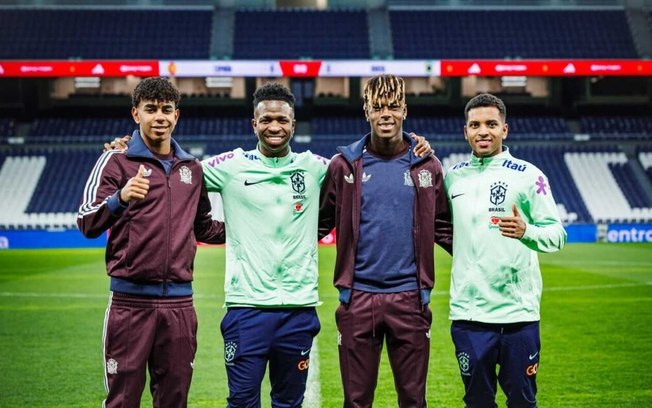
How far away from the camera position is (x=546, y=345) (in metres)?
9.20

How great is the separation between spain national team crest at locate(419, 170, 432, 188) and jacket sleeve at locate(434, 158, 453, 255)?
0.28ft

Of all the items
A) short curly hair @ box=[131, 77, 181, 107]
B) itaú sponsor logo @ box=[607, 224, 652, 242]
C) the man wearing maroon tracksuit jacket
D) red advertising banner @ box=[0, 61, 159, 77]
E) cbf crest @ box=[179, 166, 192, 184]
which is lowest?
the man wearing maroon tracksuit jacket

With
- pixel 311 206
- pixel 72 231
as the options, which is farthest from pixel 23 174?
pixel 311 206

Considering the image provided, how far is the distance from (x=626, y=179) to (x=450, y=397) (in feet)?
86.6

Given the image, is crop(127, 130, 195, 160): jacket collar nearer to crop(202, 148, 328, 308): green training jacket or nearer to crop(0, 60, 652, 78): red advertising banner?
crop(202, 148, 328, 308): green training jacket

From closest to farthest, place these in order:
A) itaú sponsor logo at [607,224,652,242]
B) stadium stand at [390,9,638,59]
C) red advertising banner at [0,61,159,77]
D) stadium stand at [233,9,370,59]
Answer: itaú sponsor logo at [607,224,652,242], red advertising banner at [0,61,159,77], stadium stand at [233,9,370,59], stadium stand at [390,9,638,59]

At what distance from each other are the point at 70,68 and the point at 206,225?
27.0 meters

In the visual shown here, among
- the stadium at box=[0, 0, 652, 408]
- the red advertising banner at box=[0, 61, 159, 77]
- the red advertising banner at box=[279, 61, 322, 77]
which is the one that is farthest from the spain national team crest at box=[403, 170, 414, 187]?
the red advertising banner at box=[0, 61, 159, 77]

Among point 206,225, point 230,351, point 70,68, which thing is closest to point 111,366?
point 230,351

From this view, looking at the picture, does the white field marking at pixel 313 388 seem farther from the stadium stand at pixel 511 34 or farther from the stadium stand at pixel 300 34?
the stadium stand at pixel 511 34

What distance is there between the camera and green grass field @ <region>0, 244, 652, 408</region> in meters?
6.98

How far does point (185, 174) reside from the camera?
452cm

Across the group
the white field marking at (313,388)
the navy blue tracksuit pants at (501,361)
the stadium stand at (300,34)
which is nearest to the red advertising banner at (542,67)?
the stadium stand at (300,34)

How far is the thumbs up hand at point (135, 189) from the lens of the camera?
13.5 ft
